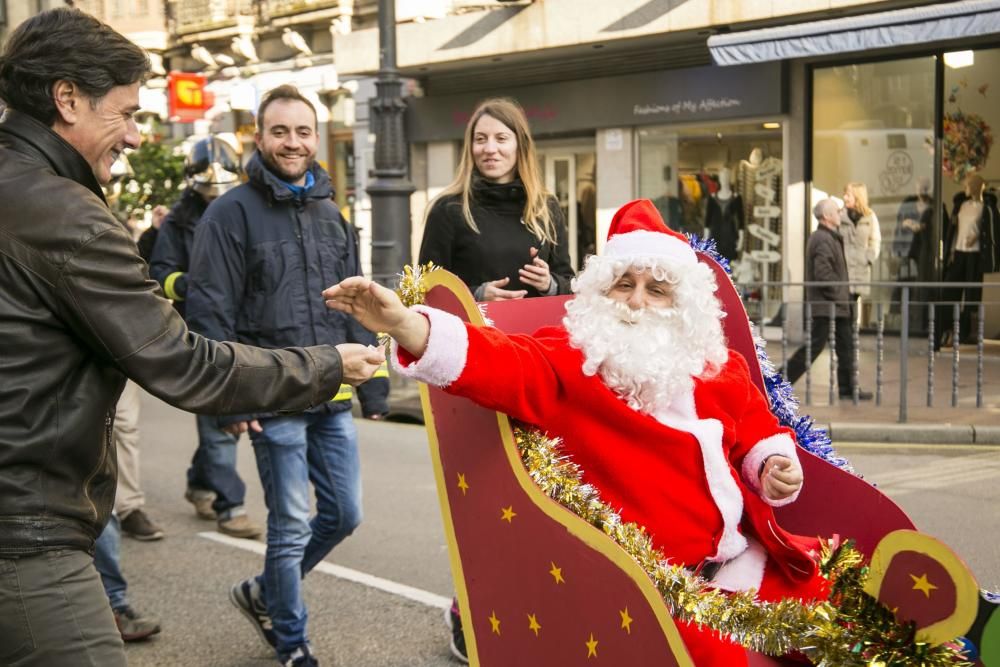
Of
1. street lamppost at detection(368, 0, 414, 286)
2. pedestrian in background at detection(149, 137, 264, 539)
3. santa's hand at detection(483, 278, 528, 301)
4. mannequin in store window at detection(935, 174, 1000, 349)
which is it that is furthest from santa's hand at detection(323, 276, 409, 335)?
mannequin in store window at detection(935, 174, 1000, 349)

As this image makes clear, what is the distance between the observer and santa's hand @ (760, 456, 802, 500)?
3109mm

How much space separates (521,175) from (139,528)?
10.0 feet

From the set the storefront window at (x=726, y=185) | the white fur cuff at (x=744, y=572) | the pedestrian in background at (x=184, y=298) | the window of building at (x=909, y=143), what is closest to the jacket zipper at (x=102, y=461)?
the white fur cuff at (x=744, y=572)

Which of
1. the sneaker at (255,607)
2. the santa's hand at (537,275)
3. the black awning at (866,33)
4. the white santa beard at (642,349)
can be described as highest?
the black awning at (866,33)

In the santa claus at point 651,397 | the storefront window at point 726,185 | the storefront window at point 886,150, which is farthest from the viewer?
the storefront window at point 726,185

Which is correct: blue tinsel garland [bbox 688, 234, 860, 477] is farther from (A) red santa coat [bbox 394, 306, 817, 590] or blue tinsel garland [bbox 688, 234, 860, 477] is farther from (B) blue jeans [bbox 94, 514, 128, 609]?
(B) blue jeans [bbox 94, 514, 128, 609]

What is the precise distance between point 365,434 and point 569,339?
629 cm

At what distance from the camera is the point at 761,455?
3.23m

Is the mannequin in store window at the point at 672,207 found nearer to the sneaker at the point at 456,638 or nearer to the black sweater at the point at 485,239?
the black sweater at the point at 485,239

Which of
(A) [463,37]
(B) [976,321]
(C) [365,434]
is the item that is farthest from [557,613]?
(A) [463,37]

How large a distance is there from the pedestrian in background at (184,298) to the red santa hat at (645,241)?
11.2 feet

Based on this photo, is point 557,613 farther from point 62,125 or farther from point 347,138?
point 347,138

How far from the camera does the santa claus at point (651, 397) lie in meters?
2.86

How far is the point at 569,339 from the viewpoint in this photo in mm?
3162
